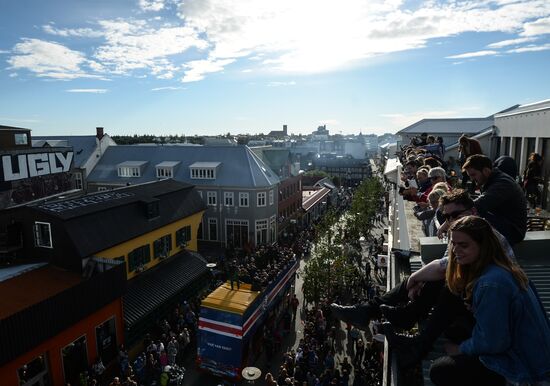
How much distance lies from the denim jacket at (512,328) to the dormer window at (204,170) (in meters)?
36.2

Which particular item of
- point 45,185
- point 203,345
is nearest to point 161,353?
point 203,345

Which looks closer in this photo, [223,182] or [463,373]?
[463,373]

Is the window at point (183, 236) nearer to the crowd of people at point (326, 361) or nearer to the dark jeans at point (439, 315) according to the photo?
the crowd of people at point (326, 361)

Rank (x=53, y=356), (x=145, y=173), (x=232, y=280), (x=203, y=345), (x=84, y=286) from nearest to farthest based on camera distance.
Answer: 1. (x=53, y=356)
2. (x=84, y=286)
3. (x=203, y=345)
4. (x=232, y=280)
5. (x=145, y=173)

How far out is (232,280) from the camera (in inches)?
693

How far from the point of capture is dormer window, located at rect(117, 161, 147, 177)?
41.5m

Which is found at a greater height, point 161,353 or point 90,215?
point 90,215

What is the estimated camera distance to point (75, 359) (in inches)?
605

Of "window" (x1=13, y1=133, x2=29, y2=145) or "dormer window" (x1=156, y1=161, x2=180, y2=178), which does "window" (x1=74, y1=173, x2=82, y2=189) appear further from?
"window" (x1=13, y1=133, x2=29, y2=145)

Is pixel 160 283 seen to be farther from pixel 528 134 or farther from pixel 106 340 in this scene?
pixel 528 134

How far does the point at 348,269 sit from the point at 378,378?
977cm

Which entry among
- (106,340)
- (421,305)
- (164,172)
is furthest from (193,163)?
(421,305)

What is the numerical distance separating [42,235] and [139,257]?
522 centimetres

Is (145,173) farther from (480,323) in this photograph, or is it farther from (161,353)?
(480,323)
